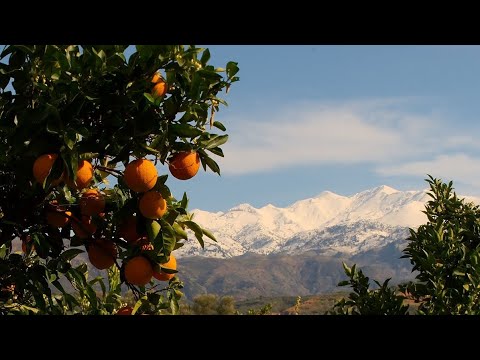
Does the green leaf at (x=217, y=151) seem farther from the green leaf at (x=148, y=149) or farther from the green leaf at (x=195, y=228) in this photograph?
the green leaf at (x=195, y=228)

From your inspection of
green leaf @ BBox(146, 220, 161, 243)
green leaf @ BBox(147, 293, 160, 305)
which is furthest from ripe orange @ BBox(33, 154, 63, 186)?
green leaf @ BBox(147, 293, 160, 305)

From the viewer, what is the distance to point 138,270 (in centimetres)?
372

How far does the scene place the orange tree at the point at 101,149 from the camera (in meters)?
3.37

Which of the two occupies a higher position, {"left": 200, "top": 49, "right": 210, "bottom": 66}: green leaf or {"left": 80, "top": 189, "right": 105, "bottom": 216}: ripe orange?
{"left": 200, "top": 49, "right": 210, "bottom": 66}: green leaf

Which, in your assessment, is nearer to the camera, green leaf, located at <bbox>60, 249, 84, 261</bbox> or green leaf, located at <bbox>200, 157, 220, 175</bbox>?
green leaf, located at <bbox>200, 157, 220, 175</bbox>

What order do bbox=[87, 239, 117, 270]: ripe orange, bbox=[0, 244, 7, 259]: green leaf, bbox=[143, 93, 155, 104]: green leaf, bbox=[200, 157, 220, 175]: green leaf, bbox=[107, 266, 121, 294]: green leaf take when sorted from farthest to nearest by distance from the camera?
bbox=[107, 266, 121, 294]: green leaf, bbox=[0, 244, 7, 259]: green leaf, bbox=[87, 239, 117, 270]: ripe orange, bbox=[200, 157, 220, 175]: green leaf, bbox=[143, 93, 155, 104]: green leaf

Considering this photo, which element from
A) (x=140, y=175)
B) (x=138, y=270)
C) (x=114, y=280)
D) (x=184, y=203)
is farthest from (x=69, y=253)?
(x=114, y=280)

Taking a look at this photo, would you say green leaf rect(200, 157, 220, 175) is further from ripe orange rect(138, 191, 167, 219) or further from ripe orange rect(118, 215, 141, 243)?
ripe orange rect(118, 215, 141, 243)

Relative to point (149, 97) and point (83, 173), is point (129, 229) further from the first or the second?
point (149, 97)

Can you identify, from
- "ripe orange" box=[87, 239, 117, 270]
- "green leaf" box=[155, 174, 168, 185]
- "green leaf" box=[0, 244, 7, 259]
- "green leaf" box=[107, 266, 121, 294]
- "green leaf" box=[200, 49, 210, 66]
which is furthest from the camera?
"green leaf" box=[107, 266, 121, 294]

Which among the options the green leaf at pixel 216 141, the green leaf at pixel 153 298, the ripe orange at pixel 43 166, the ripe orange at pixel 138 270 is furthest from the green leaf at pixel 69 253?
the green leaf at pixel 216 141

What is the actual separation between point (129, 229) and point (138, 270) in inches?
12.3

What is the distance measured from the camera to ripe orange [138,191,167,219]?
11.7 ft
